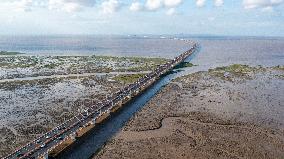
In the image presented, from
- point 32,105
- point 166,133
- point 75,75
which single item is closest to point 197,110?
point 166,133

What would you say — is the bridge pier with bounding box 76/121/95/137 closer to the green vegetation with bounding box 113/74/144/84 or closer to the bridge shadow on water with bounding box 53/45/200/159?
the bridge shadow on water with bounding box 53/45/200/159

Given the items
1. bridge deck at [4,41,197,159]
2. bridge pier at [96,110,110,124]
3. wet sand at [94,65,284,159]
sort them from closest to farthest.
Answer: bridge deck at [4,41,197,159]
wet sand at [94,65,284,159]
bridge pier at [96,110,110,124]

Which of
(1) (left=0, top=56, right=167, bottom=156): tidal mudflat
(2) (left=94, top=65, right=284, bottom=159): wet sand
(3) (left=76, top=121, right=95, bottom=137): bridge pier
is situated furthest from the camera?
(1) (left=0, top=56, right=167, bottom=156): tidal mudflat

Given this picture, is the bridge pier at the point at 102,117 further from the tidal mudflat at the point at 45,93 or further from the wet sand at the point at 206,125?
the tidal mudflat at the point at 45,93

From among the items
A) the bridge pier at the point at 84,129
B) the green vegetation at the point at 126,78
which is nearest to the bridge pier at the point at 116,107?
the bridge pier at the point at 84,129

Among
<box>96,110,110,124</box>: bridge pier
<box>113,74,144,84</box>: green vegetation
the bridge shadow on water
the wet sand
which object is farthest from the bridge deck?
<box>113,74,144,84</box>: green vegetation

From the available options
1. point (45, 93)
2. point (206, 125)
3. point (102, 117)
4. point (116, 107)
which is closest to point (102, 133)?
point (102, 117)
